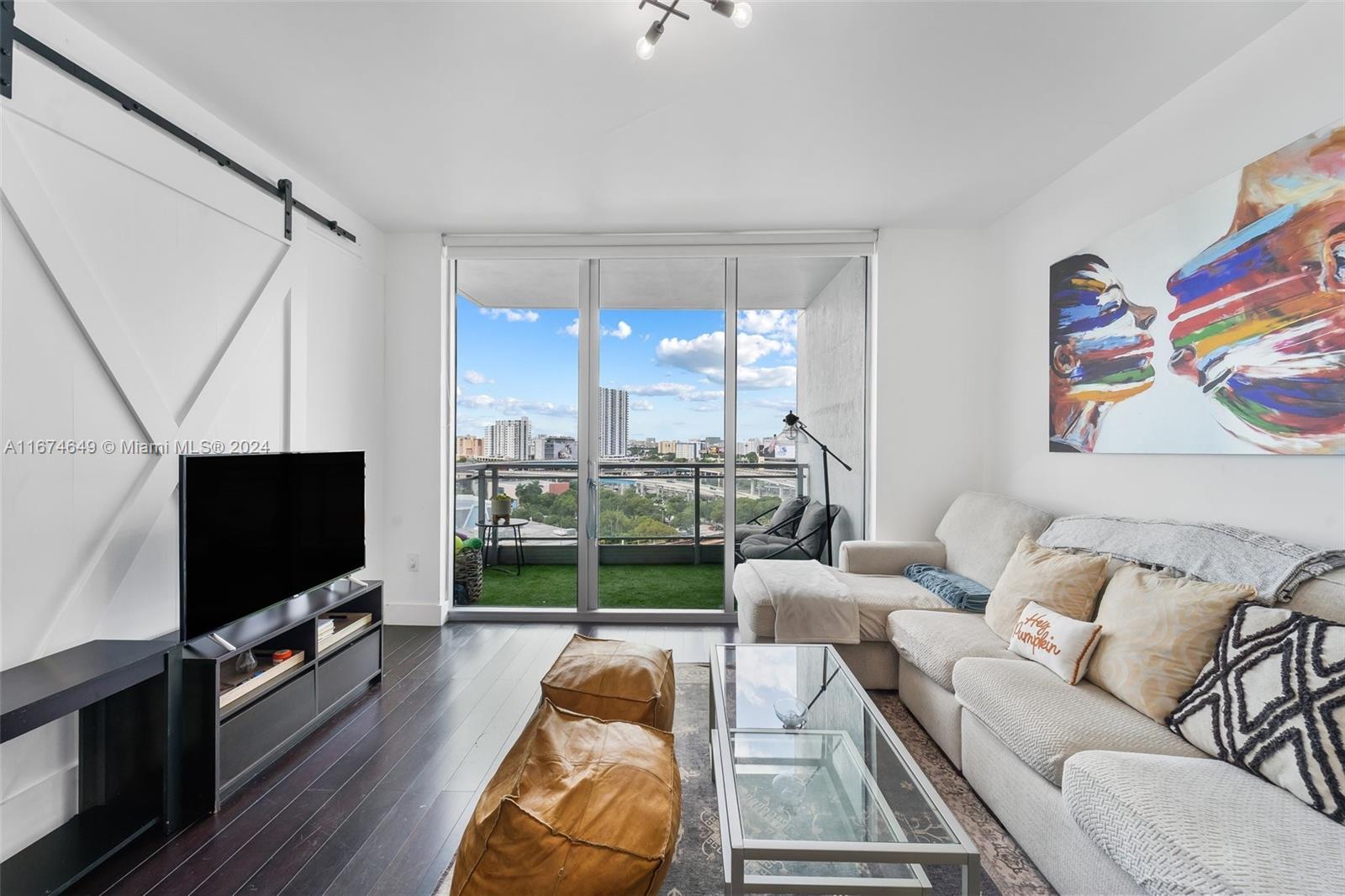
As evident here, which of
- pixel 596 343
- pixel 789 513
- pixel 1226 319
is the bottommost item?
pixel 789 513

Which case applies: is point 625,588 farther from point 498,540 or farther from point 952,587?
point 952,587

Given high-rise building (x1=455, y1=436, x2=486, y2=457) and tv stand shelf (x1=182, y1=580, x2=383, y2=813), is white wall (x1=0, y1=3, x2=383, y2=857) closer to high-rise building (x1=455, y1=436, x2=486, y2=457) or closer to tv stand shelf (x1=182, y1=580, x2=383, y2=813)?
tv stand shelf (x1=182, y1=580, x2=383, y2=813)

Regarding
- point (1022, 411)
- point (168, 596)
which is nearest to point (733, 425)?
point (1022, 411)

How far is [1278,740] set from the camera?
135 cm

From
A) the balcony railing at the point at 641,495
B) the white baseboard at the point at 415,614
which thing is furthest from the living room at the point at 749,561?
the balcony railing at the point at 641,495

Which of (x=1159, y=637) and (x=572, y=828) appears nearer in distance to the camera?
(x=572, y=828)

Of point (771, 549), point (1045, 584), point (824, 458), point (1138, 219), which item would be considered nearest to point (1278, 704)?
point (1045, 584)

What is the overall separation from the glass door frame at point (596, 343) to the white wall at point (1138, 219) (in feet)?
2.72

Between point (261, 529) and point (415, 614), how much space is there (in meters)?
1.84

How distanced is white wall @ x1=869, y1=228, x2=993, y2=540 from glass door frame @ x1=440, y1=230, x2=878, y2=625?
0.14 meters

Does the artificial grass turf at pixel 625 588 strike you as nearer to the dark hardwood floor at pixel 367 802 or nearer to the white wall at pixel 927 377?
the dark hardwood floor at pixel 367 802

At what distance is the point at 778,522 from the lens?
4.03 m

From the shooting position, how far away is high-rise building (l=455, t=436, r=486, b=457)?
4059mm

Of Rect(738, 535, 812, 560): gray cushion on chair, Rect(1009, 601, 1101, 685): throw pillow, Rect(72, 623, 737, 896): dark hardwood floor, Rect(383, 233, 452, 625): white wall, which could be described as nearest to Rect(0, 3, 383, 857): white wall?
Rect(72, 623, 737, 896): dark hardwood floor
